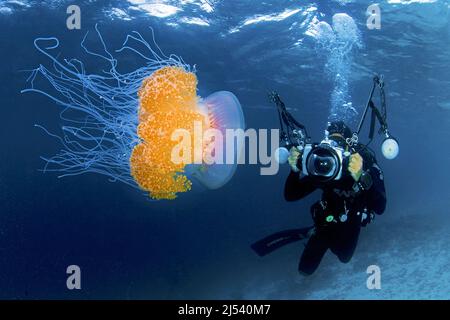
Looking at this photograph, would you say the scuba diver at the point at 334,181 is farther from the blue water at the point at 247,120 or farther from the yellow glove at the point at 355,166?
the blue water at the point at 247,120

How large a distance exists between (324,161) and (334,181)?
45 cm

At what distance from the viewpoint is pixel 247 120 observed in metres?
34.7

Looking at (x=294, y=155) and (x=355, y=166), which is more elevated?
(x=294, y=155)

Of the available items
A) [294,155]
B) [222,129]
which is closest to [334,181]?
[294,155]

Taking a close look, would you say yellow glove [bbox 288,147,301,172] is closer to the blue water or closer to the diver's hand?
the diver's hand

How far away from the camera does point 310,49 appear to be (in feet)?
58.6

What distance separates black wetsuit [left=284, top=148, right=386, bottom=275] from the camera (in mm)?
4876

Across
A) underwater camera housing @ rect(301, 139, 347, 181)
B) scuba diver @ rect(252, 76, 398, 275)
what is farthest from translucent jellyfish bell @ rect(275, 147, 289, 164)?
underwater camera housing @ rect(301, 139, 347, 181)

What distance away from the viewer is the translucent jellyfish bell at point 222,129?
6.90 m

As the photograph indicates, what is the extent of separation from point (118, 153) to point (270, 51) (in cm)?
1267

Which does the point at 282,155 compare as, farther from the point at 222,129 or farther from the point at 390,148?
the point at 222,129

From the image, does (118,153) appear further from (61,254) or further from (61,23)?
(61,254)

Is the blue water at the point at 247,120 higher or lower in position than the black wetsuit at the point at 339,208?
higher

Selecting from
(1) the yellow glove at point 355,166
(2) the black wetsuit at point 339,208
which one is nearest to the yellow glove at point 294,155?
(2) the black wetsuit at point 339,208
